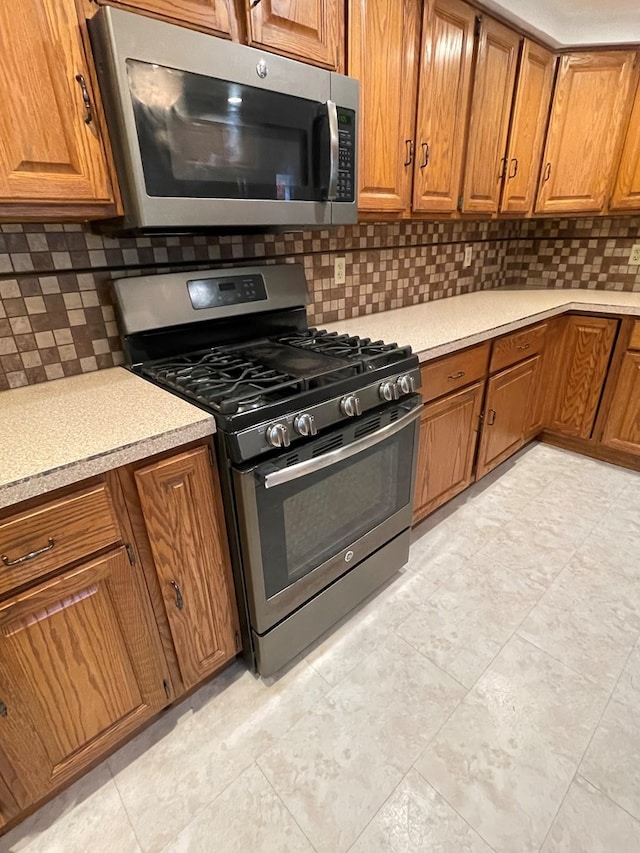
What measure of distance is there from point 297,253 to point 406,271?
738 mm

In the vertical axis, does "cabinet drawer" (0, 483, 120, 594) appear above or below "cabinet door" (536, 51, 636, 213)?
below

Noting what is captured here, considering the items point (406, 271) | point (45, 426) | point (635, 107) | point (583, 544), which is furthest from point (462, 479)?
point (635, 107)

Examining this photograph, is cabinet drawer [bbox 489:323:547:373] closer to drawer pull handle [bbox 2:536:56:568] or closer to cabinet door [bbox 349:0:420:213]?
cabinet door [bbox 349:0:420:213]

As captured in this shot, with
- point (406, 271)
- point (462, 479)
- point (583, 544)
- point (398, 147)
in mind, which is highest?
point (398, 147)

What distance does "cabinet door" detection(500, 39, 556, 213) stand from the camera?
206 cm

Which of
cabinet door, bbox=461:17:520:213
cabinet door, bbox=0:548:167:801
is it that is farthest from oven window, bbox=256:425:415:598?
cabinet door, bbox=461:17:520:213

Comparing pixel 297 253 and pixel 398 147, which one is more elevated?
pixel 398 147

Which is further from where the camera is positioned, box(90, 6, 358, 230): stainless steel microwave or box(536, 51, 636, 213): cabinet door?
box(536, 51, 636, 213): cabinet door

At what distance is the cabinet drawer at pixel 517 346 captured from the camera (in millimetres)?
1949

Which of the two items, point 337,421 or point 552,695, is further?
point 552,695

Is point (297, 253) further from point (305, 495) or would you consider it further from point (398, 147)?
point (305, 495)

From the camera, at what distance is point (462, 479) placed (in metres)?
2.05

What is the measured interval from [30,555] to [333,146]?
4.15 ft

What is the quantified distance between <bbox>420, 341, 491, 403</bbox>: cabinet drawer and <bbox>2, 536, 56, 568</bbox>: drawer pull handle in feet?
3.92
